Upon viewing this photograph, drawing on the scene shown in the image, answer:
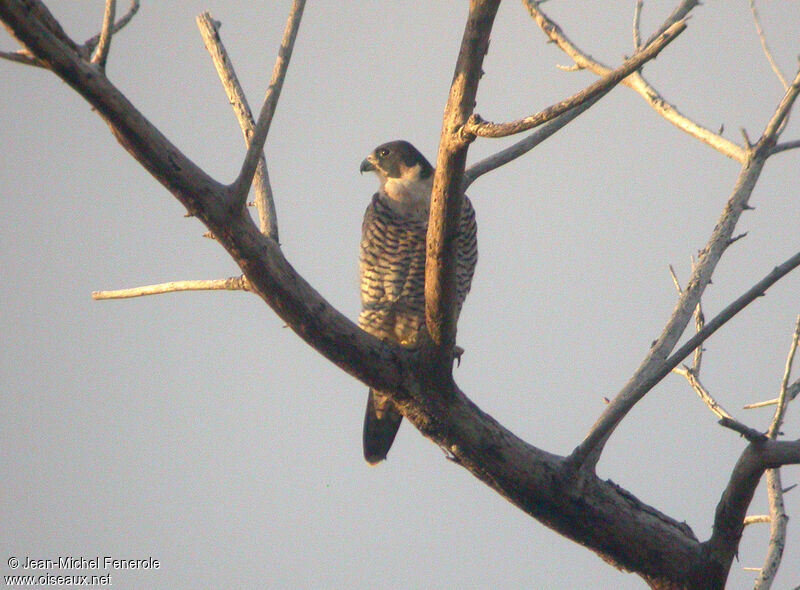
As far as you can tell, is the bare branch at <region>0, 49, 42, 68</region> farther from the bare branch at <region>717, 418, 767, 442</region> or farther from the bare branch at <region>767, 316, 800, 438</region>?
the bare branch at <region>767, 316, 800, 438</region>

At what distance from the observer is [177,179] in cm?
302

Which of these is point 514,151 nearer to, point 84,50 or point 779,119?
point 779,119

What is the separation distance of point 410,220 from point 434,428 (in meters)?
2.31

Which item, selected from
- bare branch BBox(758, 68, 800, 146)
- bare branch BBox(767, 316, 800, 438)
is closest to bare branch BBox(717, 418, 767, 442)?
bare branch BBox(767, 316, 800, 438)

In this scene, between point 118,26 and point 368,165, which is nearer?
point 118,26

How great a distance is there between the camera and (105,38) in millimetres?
2764

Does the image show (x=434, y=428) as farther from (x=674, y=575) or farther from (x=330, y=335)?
(x=674, y=575)

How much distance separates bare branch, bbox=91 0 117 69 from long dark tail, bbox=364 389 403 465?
3.07 meters

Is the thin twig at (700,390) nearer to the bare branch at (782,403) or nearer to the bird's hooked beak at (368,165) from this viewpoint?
the bare branch at (782,403)

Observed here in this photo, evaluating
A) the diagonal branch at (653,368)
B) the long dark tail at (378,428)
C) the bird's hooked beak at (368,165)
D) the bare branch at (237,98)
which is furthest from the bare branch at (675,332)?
the bird's hooked beak at (368,165)

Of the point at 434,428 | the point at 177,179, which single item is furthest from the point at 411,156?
the point at 177,179

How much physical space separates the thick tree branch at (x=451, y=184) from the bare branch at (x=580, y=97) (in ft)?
0.33

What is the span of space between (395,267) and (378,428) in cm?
100

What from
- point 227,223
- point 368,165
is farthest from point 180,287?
point 368,165
